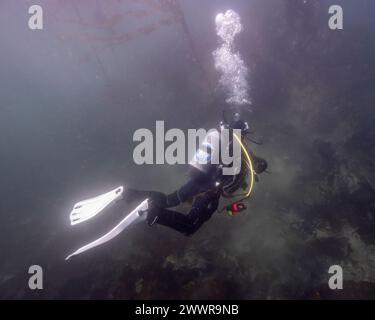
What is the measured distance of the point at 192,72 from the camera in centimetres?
1517

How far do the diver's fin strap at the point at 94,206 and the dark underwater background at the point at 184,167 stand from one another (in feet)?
7.44

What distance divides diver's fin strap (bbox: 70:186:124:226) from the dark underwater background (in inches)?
89.3

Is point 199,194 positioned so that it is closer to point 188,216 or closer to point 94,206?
point 188,216

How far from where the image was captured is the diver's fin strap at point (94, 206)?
4.95 metres

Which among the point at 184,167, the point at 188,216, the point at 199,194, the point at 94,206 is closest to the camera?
the point at 188,216

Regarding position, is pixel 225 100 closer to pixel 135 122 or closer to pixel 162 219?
pixel 135 122

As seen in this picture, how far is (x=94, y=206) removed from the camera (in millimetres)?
5266

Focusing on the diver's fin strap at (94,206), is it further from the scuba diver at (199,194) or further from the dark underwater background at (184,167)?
the dark underwater background at (184,167)

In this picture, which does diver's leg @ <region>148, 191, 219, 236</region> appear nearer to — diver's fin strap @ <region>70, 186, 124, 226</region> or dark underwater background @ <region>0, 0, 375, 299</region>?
diver's fin strap @ <region>70, 186, 124, 226</region>

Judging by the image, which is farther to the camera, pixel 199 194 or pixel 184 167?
pixel 184 167

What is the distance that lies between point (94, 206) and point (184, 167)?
539cm

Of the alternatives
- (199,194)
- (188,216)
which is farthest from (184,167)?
(188,216)
